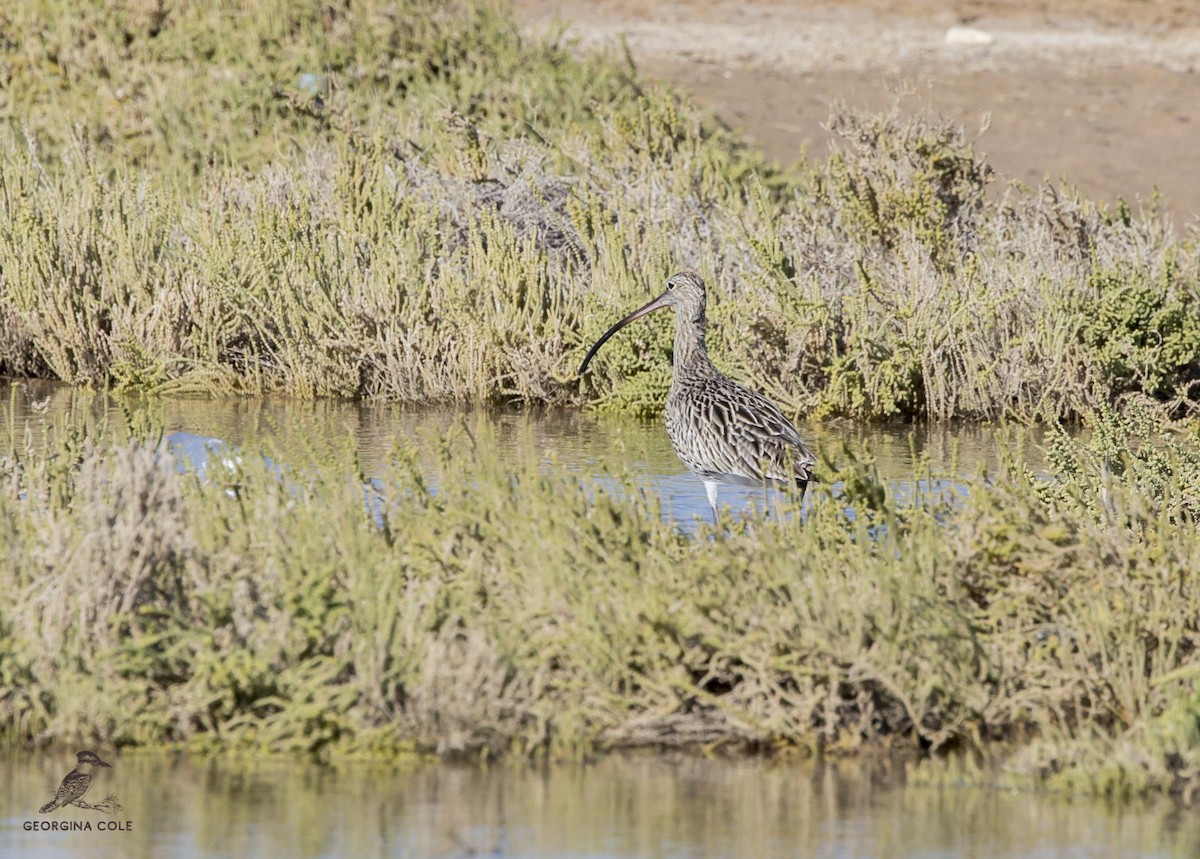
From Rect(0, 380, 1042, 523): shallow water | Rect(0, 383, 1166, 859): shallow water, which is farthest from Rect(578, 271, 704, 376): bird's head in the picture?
Rect(0, 383, 1166, 859): shallow water

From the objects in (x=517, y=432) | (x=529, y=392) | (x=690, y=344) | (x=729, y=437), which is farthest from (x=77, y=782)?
(x=529, y=392)


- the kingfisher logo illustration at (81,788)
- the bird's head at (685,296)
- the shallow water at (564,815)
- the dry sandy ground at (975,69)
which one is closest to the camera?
the shallow water at (564,815)

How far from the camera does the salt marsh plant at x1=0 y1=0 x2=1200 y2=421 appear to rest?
11.2 meters

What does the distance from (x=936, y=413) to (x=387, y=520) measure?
223 inches

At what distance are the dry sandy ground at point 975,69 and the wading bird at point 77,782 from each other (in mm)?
9306

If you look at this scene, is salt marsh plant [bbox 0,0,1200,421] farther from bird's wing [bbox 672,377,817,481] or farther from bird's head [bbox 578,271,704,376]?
bird's wing [bbox 672,377,817,481]

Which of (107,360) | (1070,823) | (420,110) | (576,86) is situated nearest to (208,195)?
(107,360)

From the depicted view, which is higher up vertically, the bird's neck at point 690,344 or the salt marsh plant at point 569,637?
the bird's neck at point 690,344

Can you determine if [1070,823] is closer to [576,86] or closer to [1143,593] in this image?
[1143,593]

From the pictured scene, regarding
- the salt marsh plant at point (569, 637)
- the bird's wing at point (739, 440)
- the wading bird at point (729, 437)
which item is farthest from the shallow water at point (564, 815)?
the bird's wing at point (739, 440)

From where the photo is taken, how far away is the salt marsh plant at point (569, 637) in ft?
17.4

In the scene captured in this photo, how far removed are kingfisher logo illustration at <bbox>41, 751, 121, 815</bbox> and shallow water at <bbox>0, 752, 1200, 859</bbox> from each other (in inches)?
1.1

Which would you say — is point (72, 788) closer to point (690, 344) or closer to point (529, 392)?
point (690, 344)

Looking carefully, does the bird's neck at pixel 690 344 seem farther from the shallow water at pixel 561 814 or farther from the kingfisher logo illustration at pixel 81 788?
the kingfisher logo illustration at pixel 81 788
